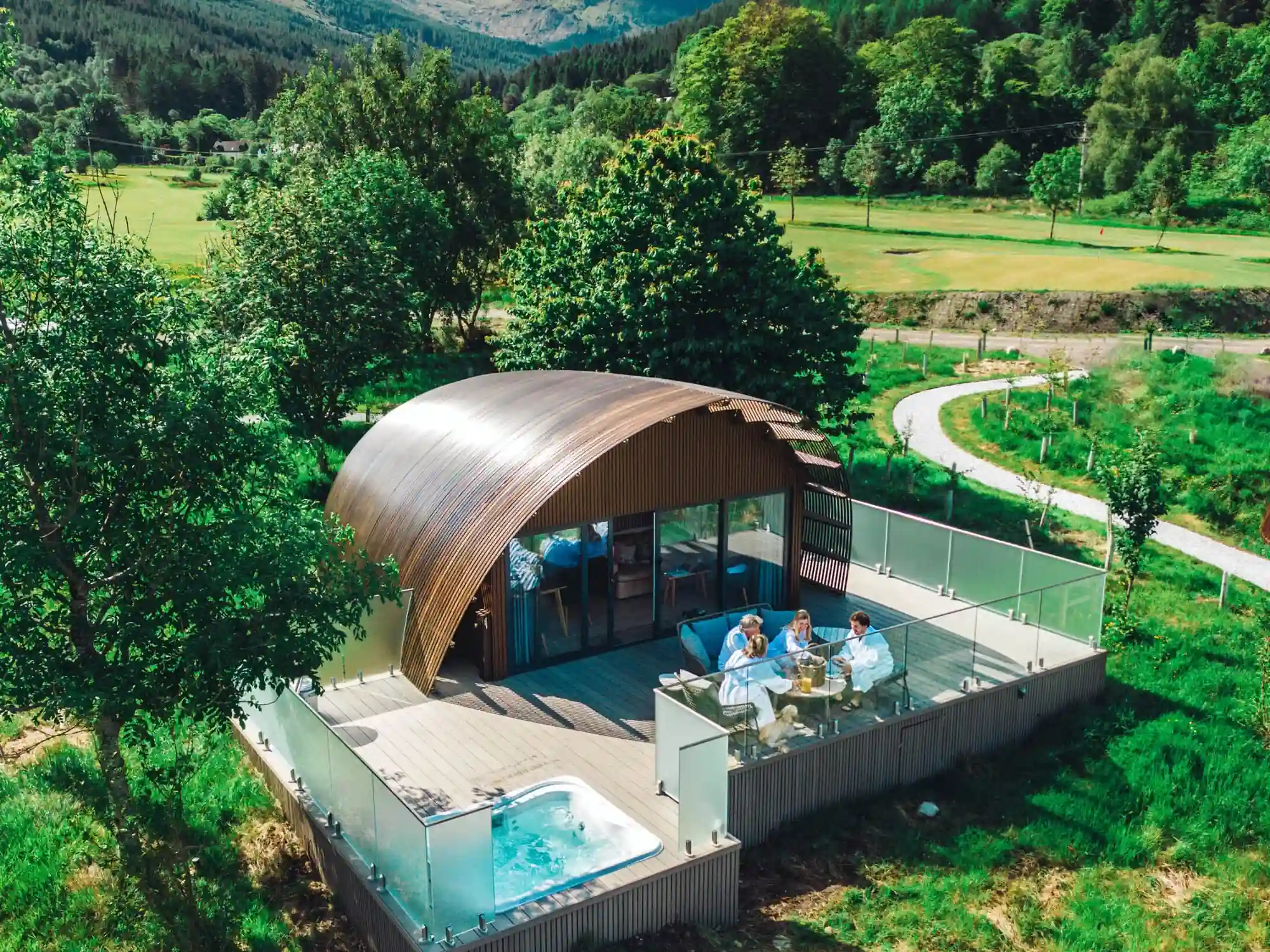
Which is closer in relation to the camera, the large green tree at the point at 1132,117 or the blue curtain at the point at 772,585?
the blue curtain at the point at 772,585

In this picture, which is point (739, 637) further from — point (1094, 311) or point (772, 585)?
point (1094, 311)

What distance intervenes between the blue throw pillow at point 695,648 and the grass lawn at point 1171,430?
1410 cm

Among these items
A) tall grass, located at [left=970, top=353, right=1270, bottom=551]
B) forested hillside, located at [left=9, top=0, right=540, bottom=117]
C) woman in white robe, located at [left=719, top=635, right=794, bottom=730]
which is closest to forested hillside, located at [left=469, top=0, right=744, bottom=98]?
forested hillside, located at [left=9, top=0, right=540, bottom=117]

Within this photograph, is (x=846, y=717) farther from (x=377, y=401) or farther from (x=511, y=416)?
(x=377, y=401)

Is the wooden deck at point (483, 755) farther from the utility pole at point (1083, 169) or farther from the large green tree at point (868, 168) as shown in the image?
the utility pole at point (1083, 169)

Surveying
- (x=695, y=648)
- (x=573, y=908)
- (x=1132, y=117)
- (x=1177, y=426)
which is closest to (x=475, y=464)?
(x=695, y=648)

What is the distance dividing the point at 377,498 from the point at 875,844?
8354mm

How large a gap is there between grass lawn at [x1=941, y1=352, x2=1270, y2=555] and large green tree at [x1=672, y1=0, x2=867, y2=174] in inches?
2352

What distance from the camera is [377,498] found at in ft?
51.8

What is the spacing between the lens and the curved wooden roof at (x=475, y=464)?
44.3ft

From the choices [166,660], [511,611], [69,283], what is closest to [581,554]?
[511,611]

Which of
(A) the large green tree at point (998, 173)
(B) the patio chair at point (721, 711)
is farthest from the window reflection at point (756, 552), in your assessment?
(A) the large green tree at point (998, 173)

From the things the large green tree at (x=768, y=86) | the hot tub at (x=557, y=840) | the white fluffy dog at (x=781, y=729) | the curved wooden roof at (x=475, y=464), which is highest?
the large green tree at (x=768, y=86)

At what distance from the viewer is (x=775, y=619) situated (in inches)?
573
